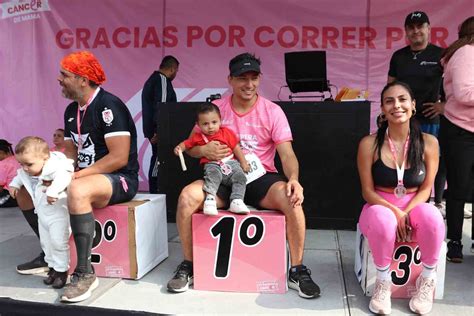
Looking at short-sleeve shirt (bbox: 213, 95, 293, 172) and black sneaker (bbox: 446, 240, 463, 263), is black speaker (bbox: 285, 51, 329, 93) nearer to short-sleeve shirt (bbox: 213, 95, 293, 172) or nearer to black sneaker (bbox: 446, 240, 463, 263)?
short-sleeve shirt (bbox: 213, 95, 293, 172)

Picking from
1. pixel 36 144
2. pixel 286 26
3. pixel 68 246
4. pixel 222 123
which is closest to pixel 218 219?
pixel 222 123

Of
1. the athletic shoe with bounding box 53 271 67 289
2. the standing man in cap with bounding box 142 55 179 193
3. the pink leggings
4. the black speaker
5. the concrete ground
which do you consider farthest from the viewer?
the standing man in cap with bounding box 142 55 179 193

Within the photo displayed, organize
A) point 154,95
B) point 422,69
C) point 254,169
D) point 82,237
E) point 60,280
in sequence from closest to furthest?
point 82,237, point 60,280, point 254,169, point 422,69, point 154,95

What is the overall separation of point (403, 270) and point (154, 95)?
3.15m

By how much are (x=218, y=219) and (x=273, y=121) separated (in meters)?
0.69

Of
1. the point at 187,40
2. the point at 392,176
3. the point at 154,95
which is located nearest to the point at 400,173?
the point at 392,176

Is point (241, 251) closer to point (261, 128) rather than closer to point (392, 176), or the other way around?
point (261, 128)

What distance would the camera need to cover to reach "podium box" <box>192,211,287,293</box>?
2502 millimetres

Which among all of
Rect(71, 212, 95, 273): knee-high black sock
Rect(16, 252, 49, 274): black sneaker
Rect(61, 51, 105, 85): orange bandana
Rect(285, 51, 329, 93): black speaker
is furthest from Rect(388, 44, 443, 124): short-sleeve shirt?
Rect(16, 252, 49, 274): black sneaker

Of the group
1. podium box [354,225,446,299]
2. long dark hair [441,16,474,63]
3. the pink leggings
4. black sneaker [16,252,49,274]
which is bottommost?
black sneaker [16,252,49,274]

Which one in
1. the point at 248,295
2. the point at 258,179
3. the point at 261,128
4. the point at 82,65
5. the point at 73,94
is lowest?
the point at 248,295

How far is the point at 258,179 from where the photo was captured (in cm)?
272

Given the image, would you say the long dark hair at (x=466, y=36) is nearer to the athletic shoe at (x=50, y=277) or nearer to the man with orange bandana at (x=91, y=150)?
the man with orange bandana at (x=91, y=150)

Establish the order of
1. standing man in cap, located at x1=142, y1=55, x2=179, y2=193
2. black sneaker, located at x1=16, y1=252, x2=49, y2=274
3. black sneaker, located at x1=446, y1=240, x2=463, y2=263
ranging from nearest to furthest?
black sneaker, located at x1=16, y1=252, x2=49, y2=274 → black sneaker, located at x1=446, y1=240, x2=463, y2=263 → standing man in cap, located at x1=142, y1=55, x2=179, y2=193
